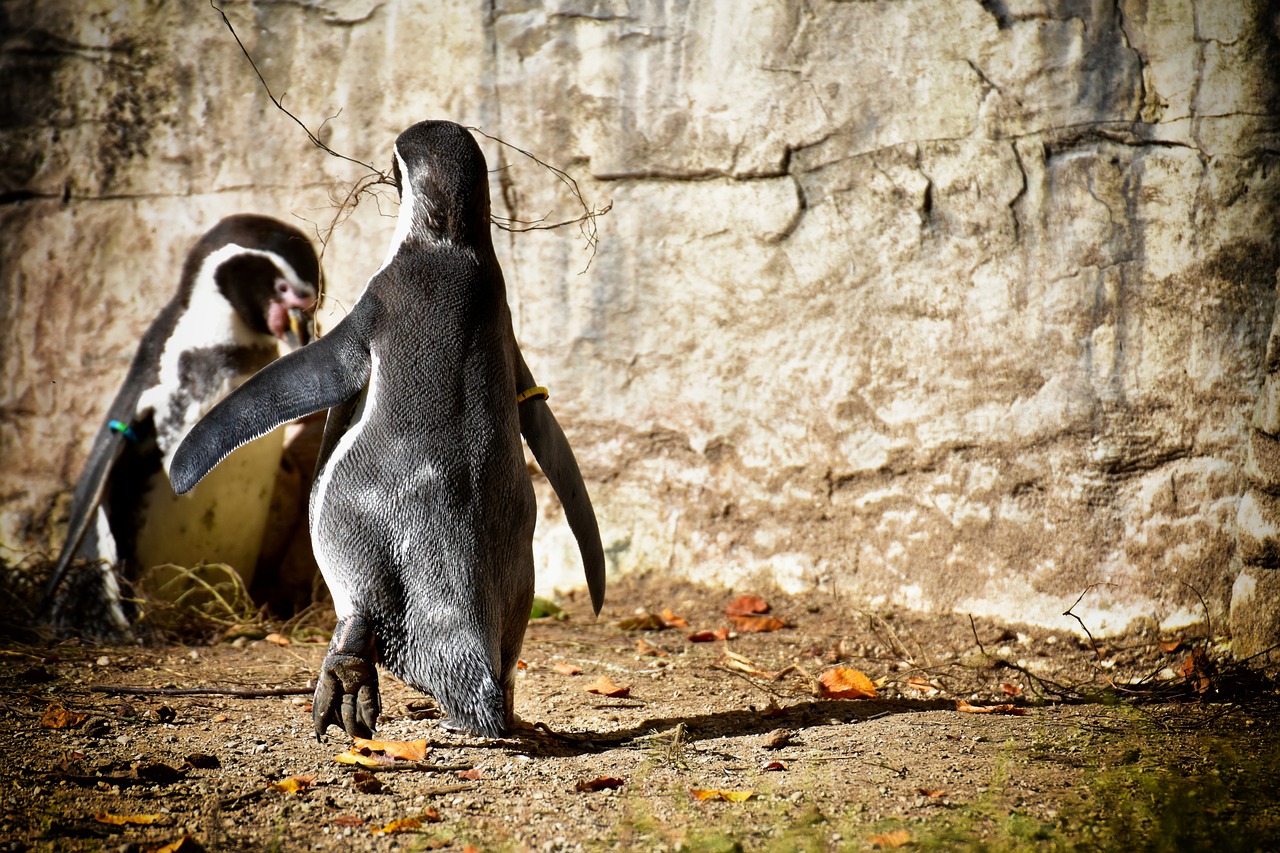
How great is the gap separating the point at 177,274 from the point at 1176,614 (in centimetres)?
306

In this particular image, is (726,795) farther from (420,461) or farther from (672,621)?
(672,621)

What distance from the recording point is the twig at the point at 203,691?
235 centimetres

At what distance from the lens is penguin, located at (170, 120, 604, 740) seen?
1.95 metres

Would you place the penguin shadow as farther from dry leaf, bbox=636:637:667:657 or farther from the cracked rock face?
the cracked rock face

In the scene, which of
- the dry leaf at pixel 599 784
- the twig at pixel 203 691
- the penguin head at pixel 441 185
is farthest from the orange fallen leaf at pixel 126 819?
Result: the penguin head at pixel 441 185

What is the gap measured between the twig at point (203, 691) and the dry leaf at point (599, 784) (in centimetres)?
86

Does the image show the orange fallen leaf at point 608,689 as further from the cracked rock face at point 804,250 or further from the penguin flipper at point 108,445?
the penguin flipper at point 108,445

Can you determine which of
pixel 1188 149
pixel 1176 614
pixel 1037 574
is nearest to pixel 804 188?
pixel 1188 149

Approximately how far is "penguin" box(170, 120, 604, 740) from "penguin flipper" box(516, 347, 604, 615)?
0.40 ft

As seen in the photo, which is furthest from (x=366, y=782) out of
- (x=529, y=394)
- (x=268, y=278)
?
(x=268, y=278)

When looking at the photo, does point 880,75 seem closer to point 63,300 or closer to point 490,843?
point 490,843

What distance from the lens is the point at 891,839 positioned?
1557 millimetres

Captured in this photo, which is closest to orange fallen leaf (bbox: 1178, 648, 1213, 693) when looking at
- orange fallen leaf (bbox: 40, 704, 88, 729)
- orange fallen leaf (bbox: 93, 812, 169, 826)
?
orange fallen leaf (bbox: 93, 812, 169, 826)

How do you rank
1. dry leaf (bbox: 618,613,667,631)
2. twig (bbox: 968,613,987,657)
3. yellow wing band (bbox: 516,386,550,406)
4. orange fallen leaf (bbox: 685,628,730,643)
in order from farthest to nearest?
dry leaf (bbox: 618,613,667,631) < orange fallen leaf (bbox: 685,628,730,643) < twig (bbox: 968,613,987,657) < yellow wing band (bbox: 516,386,550,406)
